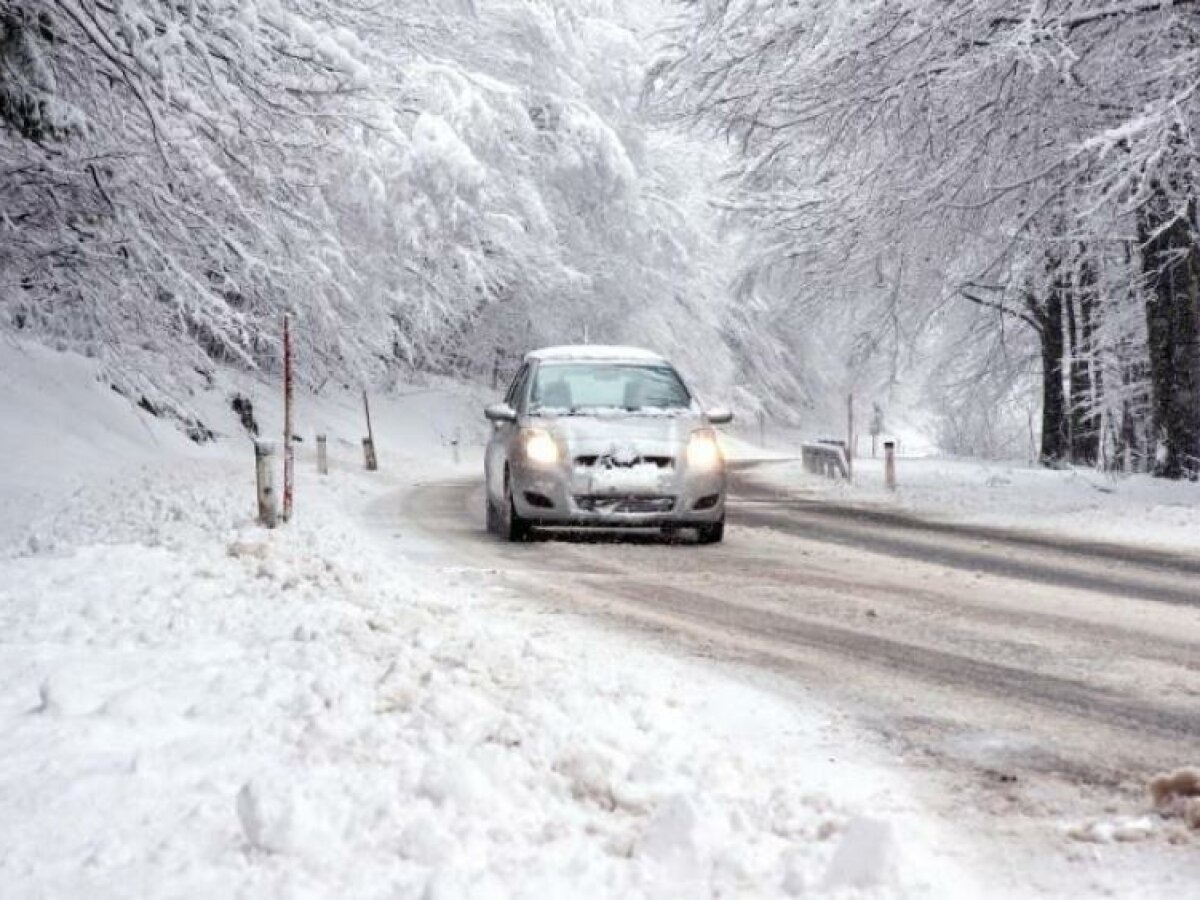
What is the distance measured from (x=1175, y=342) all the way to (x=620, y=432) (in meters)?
8.08

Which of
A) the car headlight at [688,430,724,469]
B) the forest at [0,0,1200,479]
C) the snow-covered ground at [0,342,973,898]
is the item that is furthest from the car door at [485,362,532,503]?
the snow-covered ground at [0,342,973,898]

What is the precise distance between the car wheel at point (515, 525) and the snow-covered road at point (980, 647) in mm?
224

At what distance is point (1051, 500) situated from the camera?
638 inches

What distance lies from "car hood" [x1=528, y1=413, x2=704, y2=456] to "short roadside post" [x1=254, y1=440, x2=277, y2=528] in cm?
228

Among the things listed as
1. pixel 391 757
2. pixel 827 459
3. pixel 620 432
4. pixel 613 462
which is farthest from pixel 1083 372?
pixel 391 757

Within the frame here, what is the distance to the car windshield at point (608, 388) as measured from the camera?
488 inches

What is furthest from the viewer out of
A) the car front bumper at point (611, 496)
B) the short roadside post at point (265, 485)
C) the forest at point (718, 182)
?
the forest at point (718, 182)

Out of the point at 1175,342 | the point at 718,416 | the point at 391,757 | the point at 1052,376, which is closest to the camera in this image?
the point at 391,757

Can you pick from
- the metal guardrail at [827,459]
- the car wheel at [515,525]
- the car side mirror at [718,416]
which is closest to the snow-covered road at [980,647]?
the car wheel at [515,525]

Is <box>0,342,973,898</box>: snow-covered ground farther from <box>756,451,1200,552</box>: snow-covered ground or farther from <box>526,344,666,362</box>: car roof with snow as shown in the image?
<box>756,451,1200,552</box>: snow-covered ground

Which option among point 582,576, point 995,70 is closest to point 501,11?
point 995,70

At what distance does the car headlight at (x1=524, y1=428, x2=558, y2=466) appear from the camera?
11.4m

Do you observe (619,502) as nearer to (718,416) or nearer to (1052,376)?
(718,416)

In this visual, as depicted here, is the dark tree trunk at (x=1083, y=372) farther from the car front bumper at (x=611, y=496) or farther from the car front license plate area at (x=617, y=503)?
the car front license plate area at (x=617, y=503)
